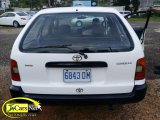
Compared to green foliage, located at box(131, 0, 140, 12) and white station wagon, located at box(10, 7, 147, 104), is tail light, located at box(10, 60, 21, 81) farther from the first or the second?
green foliage, located at box(131, 0, 140, 12)

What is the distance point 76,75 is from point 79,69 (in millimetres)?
88

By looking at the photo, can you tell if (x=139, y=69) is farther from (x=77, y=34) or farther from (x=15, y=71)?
(x=15, y=71)

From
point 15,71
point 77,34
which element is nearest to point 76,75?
point 77,34

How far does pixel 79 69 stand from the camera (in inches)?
166

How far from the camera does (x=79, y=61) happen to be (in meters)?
4.19

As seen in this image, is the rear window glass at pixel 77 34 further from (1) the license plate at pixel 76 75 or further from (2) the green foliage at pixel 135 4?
(2) the green foliage at pixel 135 4

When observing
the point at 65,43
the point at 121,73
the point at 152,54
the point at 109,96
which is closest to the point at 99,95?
the point at 109,96

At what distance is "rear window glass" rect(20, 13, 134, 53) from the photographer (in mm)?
4297

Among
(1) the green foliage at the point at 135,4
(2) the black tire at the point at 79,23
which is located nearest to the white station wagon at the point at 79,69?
(2) the black tire at the point at 79,23

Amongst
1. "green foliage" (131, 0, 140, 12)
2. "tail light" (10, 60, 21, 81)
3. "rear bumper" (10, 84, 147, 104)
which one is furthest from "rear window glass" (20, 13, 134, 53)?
"green foliage" (131, 0, 140, 12)

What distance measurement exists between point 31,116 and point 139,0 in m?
72.3

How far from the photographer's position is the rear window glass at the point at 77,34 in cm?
430

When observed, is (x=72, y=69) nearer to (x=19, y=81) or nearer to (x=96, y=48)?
(x=96, y=48)

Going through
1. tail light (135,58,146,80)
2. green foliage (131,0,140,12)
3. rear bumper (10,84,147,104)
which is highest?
tail light (135,58,146,80)
